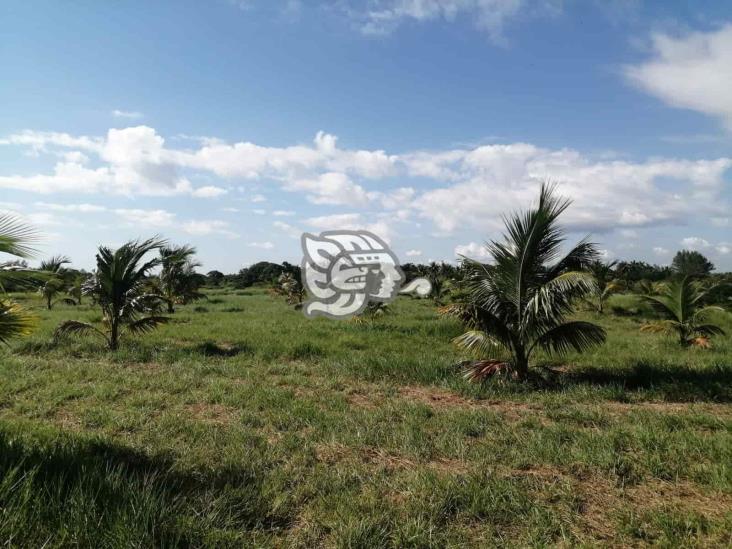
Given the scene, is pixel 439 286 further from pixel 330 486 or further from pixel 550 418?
pixel 330 486

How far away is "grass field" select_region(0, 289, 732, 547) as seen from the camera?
3.02 m

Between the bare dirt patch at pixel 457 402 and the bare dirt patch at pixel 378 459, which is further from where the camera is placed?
the bare dirt patch at pixel 457 402

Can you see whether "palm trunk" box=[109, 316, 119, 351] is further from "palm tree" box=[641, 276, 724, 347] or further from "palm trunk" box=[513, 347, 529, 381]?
"palm tree" box=[641, 276, 724, 347]

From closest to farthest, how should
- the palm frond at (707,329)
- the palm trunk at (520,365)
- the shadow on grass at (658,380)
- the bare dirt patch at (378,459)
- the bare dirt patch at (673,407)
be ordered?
the bare dirt patch at (378,459)
the bare dirt patch at (673,407)
the shadow on grass at (658,380)
the palm trunk at (520,365)
the palm frond at (707,329)

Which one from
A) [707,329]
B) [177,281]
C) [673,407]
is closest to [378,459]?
[673,407]

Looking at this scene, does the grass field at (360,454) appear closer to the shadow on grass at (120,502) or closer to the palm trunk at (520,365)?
the shadow on grass at (120,502)

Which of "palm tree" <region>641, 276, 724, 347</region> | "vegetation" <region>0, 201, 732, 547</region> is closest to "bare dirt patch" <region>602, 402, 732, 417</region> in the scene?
"vegetation" <region>0, 201, 732, 547</region>

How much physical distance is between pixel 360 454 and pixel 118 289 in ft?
27.0

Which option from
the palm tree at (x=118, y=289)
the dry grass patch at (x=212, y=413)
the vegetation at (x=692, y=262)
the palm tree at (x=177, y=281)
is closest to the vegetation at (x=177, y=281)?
the palm tree at (x=177, y=281)

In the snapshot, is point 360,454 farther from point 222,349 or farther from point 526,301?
point 222,349

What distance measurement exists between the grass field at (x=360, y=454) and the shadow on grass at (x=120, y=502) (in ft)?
0.04

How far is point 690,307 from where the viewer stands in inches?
469

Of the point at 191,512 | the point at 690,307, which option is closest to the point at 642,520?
the point at 191,512

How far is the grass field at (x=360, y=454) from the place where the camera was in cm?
302
